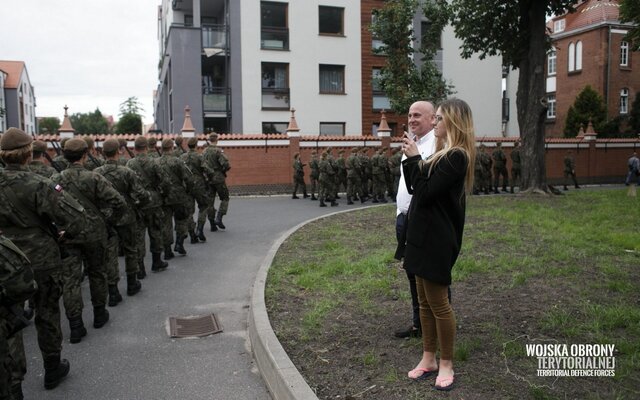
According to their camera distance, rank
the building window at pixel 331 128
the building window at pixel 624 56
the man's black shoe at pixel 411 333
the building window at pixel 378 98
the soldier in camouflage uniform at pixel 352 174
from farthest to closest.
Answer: the building window at pixel 624 56, the building window at pixel 378 98, the building window at pixel 331 128, the soldier in camouflage uniform at pixel 352 174, the man's black shoe at pixel 411 333

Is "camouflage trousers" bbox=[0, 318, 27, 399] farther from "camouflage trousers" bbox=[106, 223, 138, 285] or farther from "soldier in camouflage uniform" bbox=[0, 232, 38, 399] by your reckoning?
A: "camouflage trousers" bbox=[106, 223, 138, 285]

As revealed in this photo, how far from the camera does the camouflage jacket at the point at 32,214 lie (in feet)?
14.2

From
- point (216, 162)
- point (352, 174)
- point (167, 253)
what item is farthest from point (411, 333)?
point (352, 174)

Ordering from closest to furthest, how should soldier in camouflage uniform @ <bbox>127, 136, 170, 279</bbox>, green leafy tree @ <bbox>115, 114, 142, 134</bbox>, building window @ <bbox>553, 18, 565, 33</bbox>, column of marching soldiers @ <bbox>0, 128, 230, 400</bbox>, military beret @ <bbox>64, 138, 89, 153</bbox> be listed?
column of marching soldiers @ <bbox>0, 128, 230, 400</bbox> < military beret @ <bbox>64, 138, 89, 153</bbox> < soldier in camouflage uniform @ <bbox>127, 136, 170, 279</bbox> < building window @ <bbox>553, 18, 565, 33</bbox> < green leafy tree @ <bbox>115, 114, 142, 134</bbox>

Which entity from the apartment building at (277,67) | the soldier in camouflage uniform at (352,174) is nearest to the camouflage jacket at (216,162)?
the soldier in camouflage uniform at (352,174)

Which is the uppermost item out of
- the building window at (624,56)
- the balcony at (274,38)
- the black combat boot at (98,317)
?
the building window at (624,56)

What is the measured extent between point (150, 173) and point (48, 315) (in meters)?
4.51

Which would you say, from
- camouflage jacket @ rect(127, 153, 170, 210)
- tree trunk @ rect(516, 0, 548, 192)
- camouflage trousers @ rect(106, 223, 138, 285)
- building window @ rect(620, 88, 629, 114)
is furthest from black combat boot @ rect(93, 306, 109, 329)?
building window @ rect(620, 88, 629, 114)

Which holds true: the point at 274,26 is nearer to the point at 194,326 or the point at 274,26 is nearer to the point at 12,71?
the point at 194,326

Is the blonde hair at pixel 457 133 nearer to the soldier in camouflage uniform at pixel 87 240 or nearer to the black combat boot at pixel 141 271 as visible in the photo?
the soldier in camouflage uniform at pixel 87 240

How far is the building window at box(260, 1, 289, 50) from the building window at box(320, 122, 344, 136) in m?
5.02

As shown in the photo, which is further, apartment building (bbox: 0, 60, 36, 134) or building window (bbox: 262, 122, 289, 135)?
apartment building (bbox: 0, 60, 36, 134)

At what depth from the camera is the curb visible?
3.89 meters

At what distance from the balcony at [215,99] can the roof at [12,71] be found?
1544 inches
